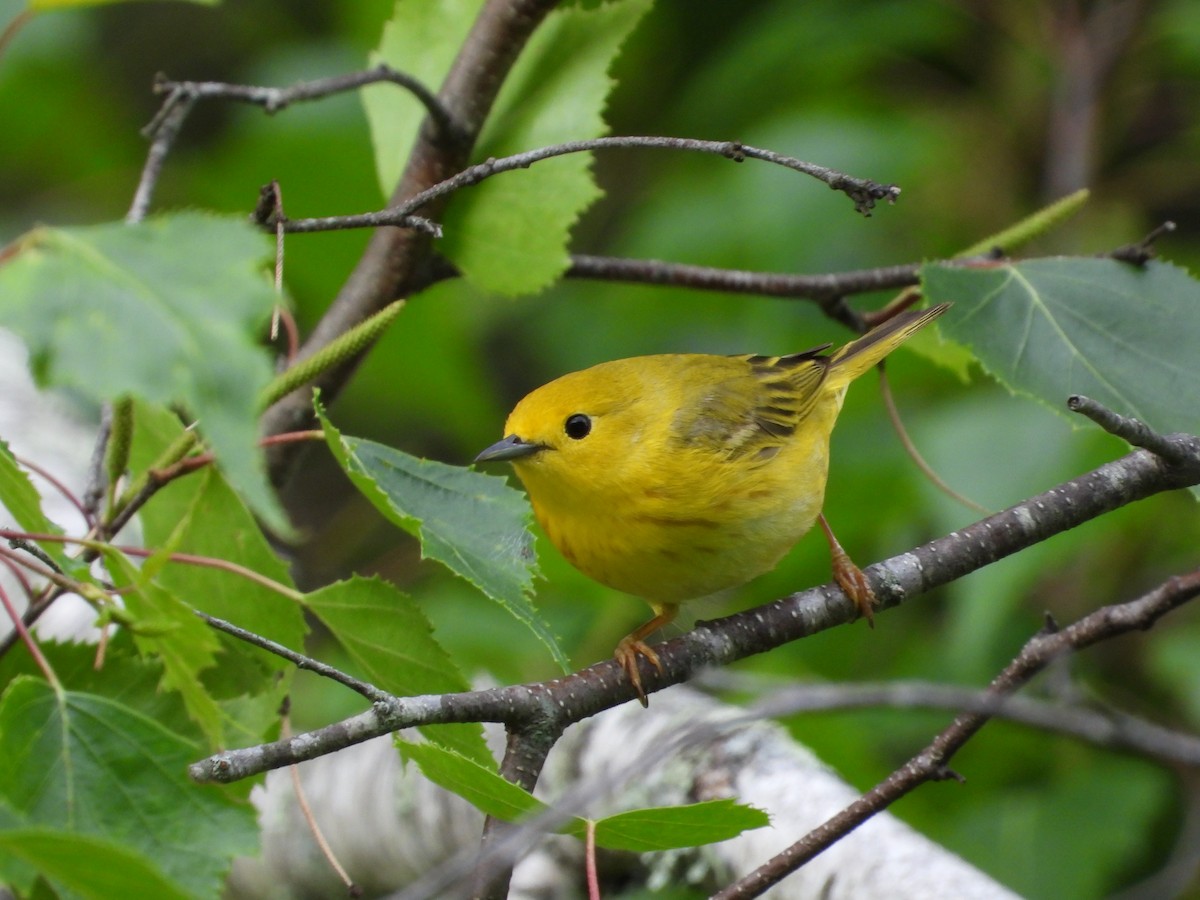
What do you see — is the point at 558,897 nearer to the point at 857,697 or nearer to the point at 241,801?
the point at 241,801

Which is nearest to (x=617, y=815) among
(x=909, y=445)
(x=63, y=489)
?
(x=63, y=489)

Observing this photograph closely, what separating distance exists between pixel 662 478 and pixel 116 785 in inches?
48.9

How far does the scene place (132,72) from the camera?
6848mm

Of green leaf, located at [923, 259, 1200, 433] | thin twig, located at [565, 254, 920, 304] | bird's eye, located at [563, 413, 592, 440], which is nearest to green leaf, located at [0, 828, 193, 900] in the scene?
green leaf, located at [923, 259, 1200, 433]

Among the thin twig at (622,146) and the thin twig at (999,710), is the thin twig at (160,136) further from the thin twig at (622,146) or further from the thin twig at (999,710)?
the thin twig at (999,710)

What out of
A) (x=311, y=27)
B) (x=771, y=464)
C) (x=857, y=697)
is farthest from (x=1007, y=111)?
(x=857, y=697)

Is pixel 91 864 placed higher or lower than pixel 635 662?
lower

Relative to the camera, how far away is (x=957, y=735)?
1.49m

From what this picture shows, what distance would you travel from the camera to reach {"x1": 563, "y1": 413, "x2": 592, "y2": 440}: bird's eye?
8.00 ft

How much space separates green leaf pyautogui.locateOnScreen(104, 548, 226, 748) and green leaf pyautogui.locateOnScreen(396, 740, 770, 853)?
282 millimetres

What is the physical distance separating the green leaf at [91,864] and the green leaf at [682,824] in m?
0.49

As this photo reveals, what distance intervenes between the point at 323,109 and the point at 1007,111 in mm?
2433

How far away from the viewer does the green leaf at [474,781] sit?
4.02 ft

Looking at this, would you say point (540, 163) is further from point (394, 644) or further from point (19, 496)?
point (19, 496)
